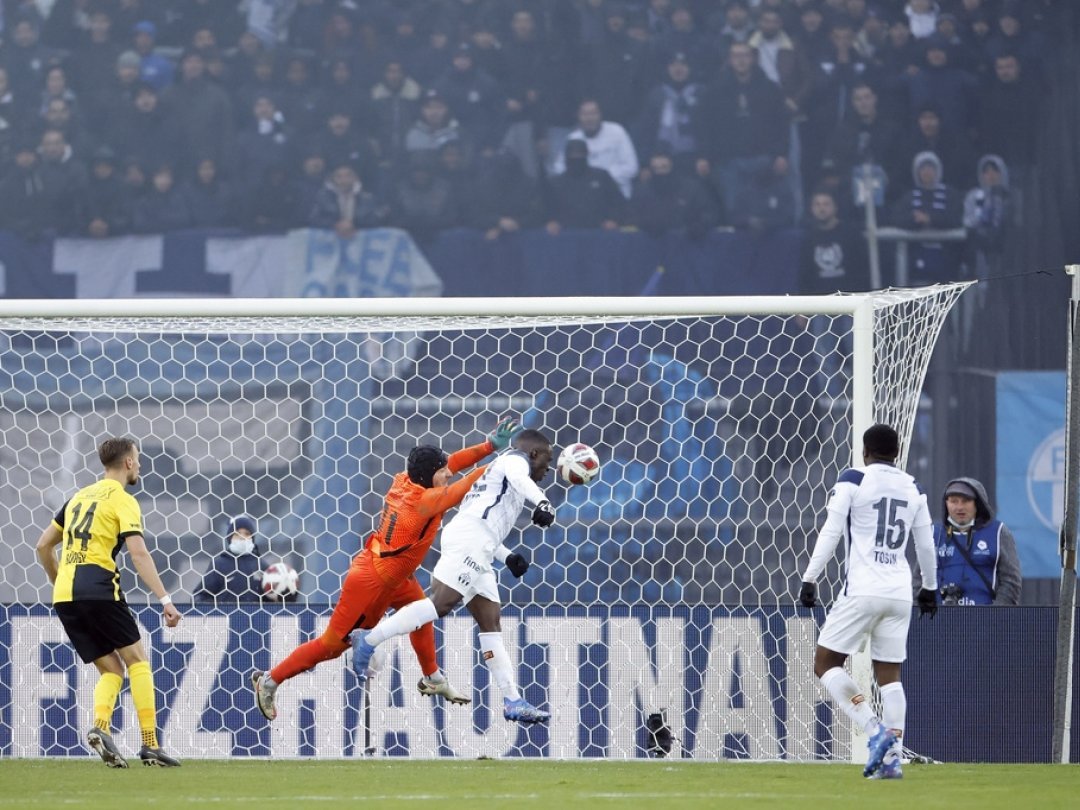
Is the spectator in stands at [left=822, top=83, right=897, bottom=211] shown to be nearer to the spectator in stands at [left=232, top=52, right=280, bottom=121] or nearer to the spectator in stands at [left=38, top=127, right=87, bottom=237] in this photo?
the spectator in stands at [left=232, top=52, right=280, bottom=121]

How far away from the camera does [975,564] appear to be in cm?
792

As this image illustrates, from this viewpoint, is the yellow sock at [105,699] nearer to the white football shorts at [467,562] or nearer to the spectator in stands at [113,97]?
the white football shorts at [467,562]

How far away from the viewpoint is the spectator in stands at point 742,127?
13.6 metres

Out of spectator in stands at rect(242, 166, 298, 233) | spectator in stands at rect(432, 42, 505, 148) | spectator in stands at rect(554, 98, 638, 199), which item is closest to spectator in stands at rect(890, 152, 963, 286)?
spectator in stands at rect(554, 98, 638, 199)

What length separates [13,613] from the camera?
7.50 meters

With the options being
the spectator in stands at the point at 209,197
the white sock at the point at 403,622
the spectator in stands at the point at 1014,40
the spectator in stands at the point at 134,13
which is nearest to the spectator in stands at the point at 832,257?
the spectator in stands at the point at 1014,40

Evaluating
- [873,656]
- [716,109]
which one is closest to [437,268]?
[716,109]

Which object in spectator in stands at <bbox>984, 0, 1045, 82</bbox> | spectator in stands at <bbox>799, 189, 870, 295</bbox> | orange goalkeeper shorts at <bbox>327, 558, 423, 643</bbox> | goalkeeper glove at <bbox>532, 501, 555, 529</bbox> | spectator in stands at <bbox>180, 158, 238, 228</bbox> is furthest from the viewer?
spectator in stands at <bbox>984, 0, 1045, 82</bbox>

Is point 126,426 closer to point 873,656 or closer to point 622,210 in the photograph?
point 622,210

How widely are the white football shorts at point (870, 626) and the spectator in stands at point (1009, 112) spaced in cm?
814

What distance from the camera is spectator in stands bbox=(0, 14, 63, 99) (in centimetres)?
1377

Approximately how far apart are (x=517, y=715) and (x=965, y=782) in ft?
6.49

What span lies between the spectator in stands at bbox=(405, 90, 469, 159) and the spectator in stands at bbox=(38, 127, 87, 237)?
283 centimetres

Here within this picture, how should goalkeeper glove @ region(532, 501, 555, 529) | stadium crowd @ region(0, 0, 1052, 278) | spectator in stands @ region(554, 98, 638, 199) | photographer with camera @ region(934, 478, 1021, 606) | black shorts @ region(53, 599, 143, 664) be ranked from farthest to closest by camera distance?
spectator in stands @ region(554, 98, 638, 199) < stadium crowd @ region(0, 0, 1052, 278) < photographer with camera @ region(934, 478, 1021, 606) < goalkeeper glove @ region(532, 501, 555, 529) < black shorts @ region(53, 599, 143, 664)
